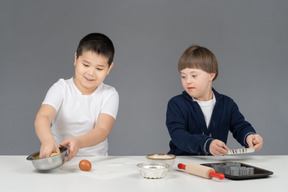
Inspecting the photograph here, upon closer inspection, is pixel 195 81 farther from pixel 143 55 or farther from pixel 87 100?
pixel 143 55

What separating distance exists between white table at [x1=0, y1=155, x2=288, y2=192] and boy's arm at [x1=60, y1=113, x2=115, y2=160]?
0.07m

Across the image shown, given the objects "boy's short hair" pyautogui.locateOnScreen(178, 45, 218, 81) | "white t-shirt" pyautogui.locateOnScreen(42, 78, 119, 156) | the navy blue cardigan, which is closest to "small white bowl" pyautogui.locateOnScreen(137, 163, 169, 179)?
the navy blue cardigan

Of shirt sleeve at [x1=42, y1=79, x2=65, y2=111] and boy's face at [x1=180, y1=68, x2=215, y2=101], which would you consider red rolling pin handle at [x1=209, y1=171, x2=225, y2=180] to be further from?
shirt sleeve at [x1=42, y1=79, x2=65, y2=111]

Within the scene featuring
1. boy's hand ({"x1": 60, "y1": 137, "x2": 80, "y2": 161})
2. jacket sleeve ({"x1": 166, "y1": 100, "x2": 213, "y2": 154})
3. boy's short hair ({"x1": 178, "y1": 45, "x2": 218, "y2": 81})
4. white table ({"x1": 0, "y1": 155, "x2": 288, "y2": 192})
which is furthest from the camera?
boy's short hair ({"x1": 178, "y1": 45, "x2": 218, "y2": 81})

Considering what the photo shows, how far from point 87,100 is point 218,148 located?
704 mm

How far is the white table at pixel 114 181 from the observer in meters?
1.06

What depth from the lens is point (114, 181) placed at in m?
1.12

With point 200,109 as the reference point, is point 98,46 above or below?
above

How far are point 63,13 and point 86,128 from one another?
5.52 ft

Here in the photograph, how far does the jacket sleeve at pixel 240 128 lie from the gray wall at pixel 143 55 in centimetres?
141

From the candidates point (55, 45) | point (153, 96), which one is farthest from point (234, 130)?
point (55, 45)

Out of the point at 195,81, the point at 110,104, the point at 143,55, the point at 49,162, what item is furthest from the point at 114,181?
the point at 143,55

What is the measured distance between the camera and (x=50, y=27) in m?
3.19

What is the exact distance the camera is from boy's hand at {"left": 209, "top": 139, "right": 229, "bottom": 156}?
4.67 feet
